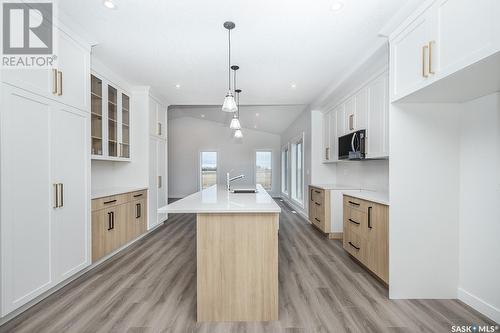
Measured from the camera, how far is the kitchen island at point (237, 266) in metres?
1.87

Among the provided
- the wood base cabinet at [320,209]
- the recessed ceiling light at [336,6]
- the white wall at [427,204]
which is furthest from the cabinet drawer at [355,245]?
the recessed ceiling light at [336,6]

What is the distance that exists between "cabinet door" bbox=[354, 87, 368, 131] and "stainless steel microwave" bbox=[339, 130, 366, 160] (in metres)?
0.23

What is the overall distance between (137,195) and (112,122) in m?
1.22

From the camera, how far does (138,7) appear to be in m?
2.10

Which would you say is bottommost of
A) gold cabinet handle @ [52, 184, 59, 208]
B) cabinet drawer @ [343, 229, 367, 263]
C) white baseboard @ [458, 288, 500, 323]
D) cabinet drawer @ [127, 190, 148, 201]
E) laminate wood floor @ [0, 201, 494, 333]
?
laminate wood floor @ [0, 201, 494, 333]

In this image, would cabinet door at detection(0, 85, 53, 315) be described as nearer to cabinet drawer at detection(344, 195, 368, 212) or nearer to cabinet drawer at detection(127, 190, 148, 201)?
cabinet drawer at detection(127, 190, 148, 201)

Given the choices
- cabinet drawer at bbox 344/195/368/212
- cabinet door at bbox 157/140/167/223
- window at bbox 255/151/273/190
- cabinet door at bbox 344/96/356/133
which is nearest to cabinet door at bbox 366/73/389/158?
cabinet door at bbox 344/96/356/133

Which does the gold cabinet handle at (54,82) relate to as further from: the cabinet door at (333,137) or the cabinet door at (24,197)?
the cabinet door at (333,137)

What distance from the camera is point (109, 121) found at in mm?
3535

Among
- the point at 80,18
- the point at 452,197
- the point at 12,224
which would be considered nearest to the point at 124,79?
the point at 80,18

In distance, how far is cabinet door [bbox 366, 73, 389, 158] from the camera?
9.34ft

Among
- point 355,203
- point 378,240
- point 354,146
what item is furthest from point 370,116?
point 378,240

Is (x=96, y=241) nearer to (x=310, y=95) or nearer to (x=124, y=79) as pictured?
(x=124, y=79)

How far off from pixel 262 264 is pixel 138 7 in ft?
8.07
